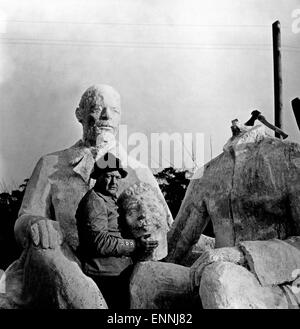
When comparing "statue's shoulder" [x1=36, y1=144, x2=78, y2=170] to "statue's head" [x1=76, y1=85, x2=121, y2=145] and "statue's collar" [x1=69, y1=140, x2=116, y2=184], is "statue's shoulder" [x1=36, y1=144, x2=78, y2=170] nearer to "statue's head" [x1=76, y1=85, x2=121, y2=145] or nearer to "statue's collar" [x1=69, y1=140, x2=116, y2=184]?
"statue's collar" [x1=69, y1=140, x2=116, y2=184]

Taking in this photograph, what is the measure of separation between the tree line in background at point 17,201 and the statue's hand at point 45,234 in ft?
3.61

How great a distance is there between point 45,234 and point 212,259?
892 millimetres

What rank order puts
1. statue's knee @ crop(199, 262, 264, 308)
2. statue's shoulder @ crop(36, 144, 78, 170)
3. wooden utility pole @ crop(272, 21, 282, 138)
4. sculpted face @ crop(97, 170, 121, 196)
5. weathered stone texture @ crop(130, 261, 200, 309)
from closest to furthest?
statue's knee @ crop(199, 262, 264, 308) < weathered stone texture @ crop(130, 261, 200, 309) < sculpted face @ crop(97, 170, 121, 196) < statue's shoulder @ crop(36, 144, 78, 170) < wooden utility pole @ crop(272, 21, 282, 138)

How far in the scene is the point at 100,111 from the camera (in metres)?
5.08

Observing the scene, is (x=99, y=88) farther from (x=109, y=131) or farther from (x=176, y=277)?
(x=176, y=277)

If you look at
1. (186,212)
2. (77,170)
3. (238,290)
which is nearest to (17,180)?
(77,170)

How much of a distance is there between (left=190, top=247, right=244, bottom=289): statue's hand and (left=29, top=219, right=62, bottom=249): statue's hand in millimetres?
741

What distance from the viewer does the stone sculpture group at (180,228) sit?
4230mm

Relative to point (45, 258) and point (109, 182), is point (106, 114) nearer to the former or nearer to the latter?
point (109, 182)

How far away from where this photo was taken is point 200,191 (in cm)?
493

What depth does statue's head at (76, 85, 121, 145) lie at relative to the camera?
16.6 feet

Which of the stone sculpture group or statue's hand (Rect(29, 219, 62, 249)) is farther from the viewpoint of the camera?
statue's hand (Rect(29, 219, 62, 249))

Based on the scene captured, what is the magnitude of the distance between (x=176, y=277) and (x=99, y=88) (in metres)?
1.23

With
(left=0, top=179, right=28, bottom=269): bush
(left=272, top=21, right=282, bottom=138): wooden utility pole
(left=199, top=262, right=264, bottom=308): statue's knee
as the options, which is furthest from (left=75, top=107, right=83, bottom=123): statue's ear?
(left=199, top=262, right=264, bottom=308): statue's knee
